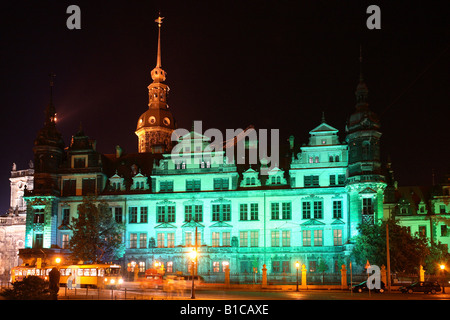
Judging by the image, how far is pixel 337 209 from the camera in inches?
3044

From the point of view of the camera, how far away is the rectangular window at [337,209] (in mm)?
77188

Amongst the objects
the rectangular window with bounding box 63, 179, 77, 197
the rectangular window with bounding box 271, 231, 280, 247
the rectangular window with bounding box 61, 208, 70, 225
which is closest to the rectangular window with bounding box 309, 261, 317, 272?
the rectangular window with bounding box 271, 231, 280, 247

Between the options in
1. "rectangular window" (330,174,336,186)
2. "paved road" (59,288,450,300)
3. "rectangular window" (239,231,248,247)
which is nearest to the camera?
"paved road" (59,288,450,300)

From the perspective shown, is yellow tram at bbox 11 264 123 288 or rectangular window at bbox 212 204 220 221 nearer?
yellow tram at bbox 11 264 123 288

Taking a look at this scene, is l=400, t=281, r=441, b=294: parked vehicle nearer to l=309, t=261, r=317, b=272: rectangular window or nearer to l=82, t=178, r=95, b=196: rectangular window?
l=309, t=261, r=317, b=272: rectangular window

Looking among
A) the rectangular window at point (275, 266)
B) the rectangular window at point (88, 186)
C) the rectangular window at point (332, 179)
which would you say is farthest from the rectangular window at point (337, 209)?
the rectangular window at point (88, 186)

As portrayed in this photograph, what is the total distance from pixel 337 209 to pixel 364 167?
244 inches

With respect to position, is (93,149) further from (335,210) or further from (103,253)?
(335,210)

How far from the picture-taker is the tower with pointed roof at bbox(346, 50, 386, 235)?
74812 mm

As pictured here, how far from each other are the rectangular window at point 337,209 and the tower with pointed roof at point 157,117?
149 feet

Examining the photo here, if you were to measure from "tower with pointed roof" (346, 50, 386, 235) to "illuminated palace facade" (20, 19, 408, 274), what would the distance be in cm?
12

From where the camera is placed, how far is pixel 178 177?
82.7 meters
